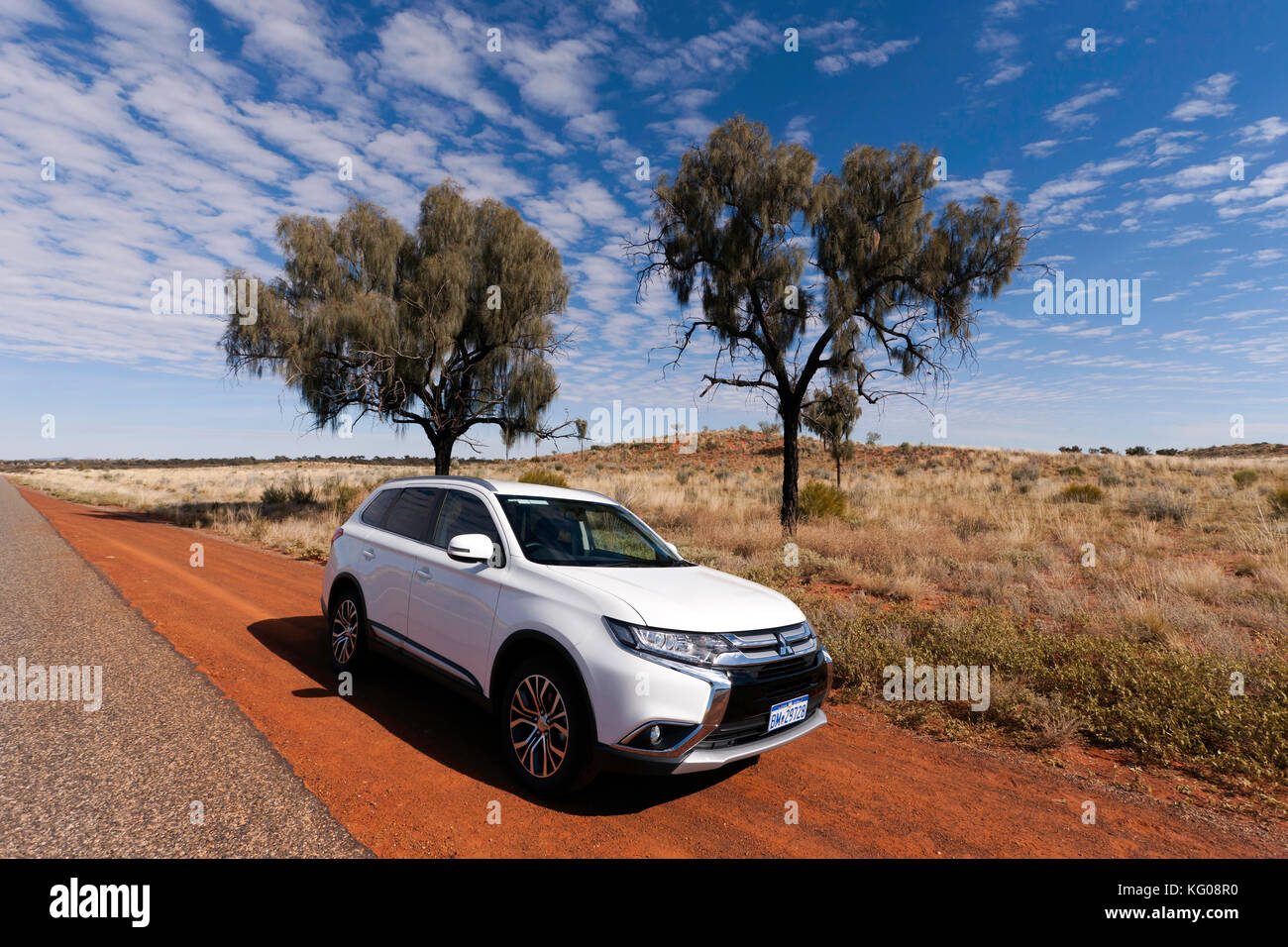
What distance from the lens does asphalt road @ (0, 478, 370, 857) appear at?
3002 mm

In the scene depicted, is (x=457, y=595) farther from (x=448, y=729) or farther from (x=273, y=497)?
(x=273, y=497)

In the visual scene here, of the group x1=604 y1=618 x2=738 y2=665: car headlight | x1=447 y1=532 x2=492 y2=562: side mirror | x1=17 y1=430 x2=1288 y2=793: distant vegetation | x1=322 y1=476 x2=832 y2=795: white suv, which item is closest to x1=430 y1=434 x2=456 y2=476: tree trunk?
x1=17 y1=430 x2=1288 y2=793: distant vegetation

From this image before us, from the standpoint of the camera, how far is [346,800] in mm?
3467

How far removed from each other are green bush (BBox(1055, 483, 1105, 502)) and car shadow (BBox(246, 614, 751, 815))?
71.6 feet

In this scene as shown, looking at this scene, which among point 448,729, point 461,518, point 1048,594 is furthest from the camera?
point 1048,594

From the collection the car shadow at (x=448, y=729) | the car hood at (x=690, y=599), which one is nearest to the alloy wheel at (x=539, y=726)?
the car shadow at (x=448, y=729)

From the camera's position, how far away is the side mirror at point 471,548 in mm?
4082

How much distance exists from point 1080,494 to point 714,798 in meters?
23.1

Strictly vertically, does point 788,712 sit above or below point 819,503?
below

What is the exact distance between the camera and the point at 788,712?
3.68 metres

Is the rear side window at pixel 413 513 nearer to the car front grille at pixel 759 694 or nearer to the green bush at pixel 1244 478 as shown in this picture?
the car front grille at pixel 759 694

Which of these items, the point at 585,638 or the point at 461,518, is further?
the point at 461,518

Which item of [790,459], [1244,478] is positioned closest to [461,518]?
[790,459]
